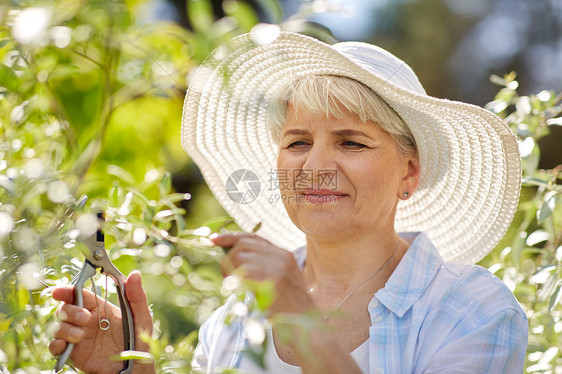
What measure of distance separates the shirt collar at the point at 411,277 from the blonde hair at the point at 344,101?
0.98ft

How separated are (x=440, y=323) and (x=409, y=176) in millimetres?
491

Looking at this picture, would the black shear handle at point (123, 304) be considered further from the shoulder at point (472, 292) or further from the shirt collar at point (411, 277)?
the shoulder at point (472, 292)

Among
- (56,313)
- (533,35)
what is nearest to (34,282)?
(56,313)

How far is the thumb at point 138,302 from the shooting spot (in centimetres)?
142

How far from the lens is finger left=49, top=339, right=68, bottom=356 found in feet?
4.23

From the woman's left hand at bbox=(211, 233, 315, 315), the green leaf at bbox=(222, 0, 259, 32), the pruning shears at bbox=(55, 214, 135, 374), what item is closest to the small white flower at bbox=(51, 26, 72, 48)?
the pruning shears at bbox=(55, 214, 135, 374)

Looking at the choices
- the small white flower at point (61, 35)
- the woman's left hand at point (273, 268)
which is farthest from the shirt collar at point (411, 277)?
the small white flower at point (61, 35)

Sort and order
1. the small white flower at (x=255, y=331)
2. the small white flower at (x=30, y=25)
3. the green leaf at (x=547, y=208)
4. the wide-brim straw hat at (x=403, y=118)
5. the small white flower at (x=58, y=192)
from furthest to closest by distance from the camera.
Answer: the green leaf at (x=547, y=208), the wide-brim straw hat at (x=403, y=118), the small white flower at (x=58, y=192), the small white flower at (x=30, y=25), the small white flower at (x=255, y=331)

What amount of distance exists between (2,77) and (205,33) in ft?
2.13

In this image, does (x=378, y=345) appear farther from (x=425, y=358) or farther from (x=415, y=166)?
(x=415, y=166)

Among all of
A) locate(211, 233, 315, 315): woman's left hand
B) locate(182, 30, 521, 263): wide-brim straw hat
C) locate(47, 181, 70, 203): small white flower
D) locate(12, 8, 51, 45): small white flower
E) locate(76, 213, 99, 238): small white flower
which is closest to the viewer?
locate(12, 8, 51, 45): small white flower

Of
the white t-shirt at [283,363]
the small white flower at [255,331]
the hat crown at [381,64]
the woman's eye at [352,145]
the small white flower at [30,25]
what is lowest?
the white t-shirt at [283,363]

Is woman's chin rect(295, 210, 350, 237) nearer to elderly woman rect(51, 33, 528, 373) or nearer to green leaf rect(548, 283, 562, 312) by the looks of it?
elderly woman rect(51, 33, 528, 373)

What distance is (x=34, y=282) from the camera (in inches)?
47.4
